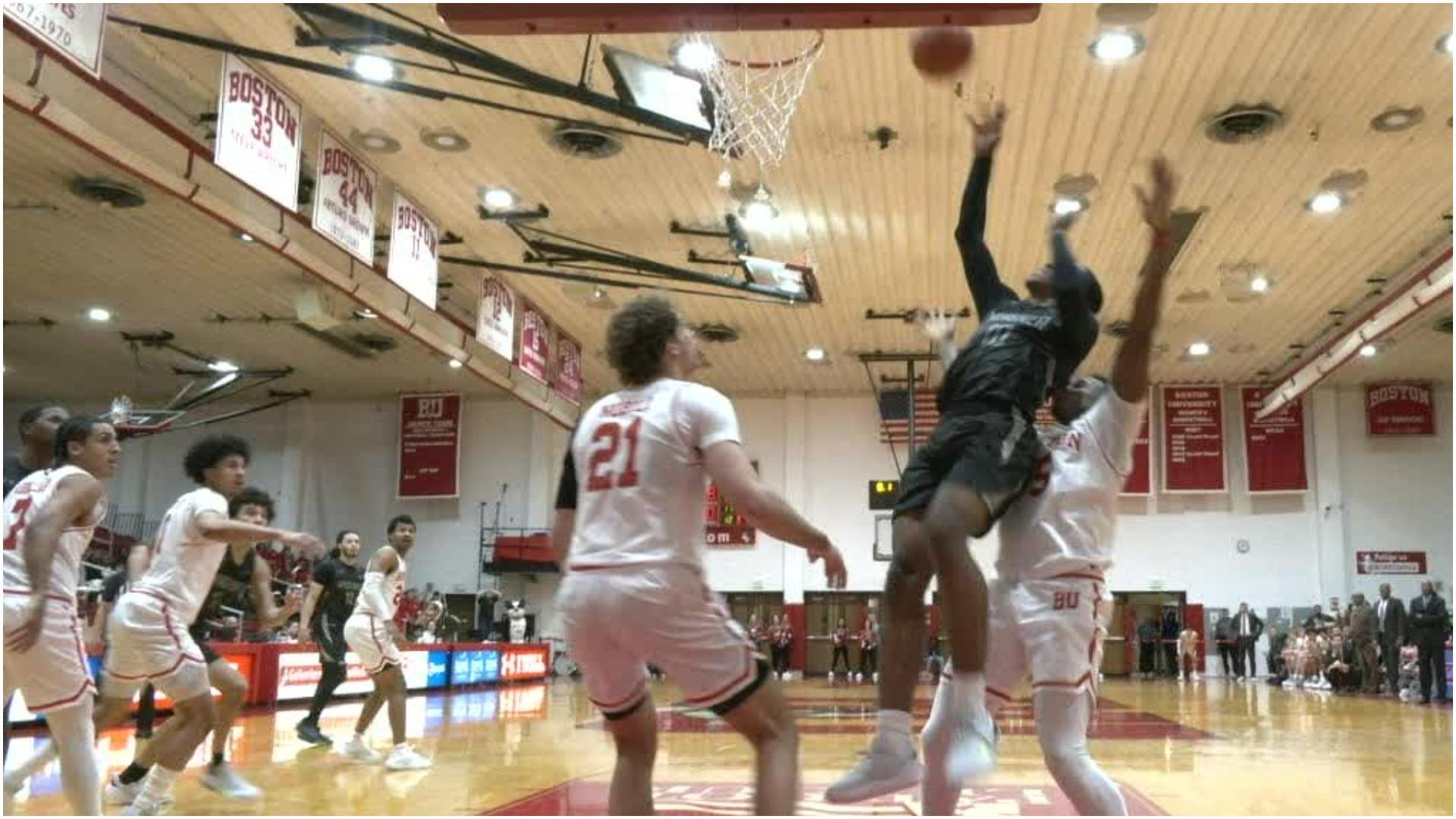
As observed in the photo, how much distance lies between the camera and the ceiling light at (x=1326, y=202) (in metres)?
14.6

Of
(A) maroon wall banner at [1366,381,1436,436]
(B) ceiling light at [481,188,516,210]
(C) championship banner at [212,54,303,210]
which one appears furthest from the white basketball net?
(A) maroon wall banner at [1366,381,1436,436]

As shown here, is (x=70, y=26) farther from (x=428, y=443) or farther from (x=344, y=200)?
(x=428, y=443)

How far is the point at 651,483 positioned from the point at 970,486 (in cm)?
102

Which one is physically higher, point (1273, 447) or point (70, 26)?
point (70, 26)

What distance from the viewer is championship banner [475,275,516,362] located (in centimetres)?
1582

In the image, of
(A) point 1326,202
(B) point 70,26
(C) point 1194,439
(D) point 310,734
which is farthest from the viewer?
(C) point 1194,439

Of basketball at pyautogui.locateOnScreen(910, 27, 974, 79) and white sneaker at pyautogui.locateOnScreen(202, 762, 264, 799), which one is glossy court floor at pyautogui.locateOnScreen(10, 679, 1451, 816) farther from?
basketball at pyautogui.locateOnScreen(910, 27, 974, 79)

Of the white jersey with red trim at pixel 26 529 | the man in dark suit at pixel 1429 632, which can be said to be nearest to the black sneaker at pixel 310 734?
the white jersey with red trim at pixel 26 529

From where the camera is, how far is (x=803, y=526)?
3391 millimetres

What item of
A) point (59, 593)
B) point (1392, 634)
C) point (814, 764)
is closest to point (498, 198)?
point (814, 764)

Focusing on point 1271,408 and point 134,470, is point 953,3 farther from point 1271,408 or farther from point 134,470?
point 134,470

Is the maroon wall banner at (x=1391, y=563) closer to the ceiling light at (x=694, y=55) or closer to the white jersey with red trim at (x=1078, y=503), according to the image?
the ceiling light at (x=694, y=55)

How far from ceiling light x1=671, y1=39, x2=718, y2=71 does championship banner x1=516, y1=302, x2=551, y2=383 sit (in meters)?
7.26

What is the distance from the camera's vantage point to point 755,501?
11.3 ft
